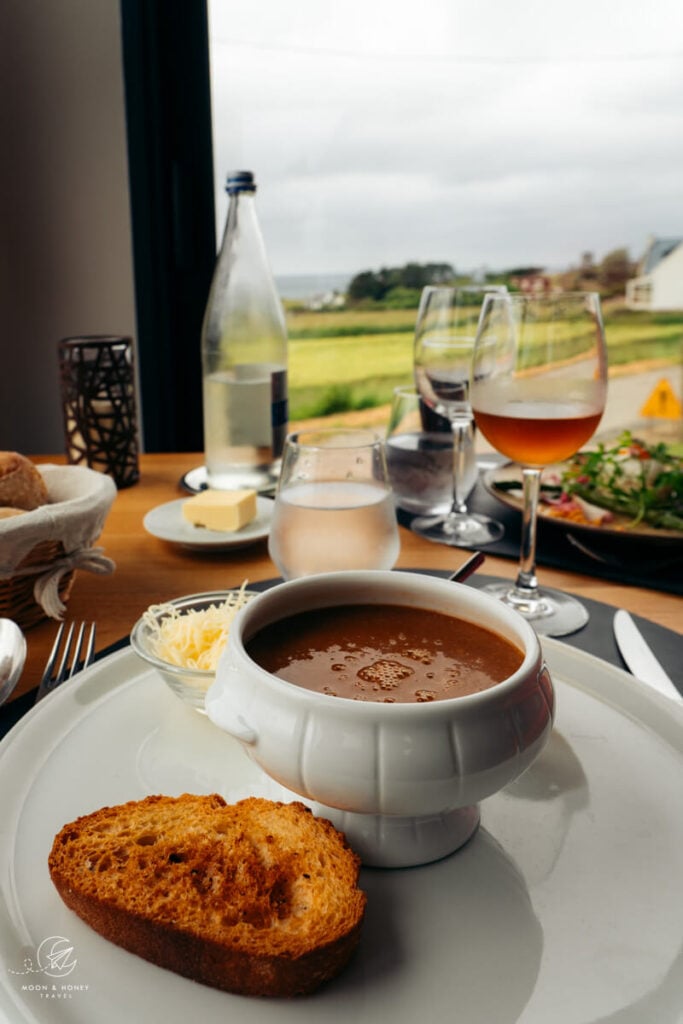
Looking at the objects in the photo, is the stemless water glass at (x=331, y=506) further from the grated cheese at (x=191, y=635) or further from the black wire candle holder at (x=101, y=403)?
the black wire candle holder at (x=101, y=403)

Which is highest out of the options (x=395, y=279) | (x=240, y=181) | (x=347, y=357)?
(x=240, y=181)

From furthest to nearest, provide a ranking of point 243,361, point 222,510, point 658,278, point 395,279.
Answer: point 658,278 → point 395,279 → point 243,361 → point 222,510

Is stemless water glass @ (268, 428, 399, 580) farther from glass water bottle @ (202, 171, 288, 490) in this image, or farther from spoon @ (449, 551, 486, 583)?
glass water bottle @ (202, 171, 288, 490)

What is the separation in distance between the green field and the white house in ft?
0.48

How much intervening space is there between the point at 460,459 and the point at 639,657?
62 centimetres

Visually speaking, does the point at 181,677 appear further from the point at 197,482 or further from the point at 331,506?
the point at 197,482

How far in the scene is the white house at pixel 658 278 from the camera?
3.54 metres

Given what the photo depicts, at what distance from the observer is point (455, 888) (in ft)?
1.81

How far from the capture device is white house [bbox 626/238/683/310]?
354cm

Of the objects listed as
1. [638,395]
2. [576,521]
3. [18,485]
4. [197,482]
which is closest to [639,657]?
[576,521]

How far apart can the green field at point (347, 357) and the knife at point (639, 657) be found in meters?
2.19

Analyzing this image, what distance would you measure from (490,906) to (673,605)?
0.68 meters

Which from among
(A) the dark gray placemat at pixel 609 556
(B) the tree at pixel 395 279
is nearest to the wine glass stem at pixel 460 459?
(A) the dark gray placemat at pixel 609 556

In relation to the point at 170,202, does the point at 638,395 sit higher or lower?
lower
